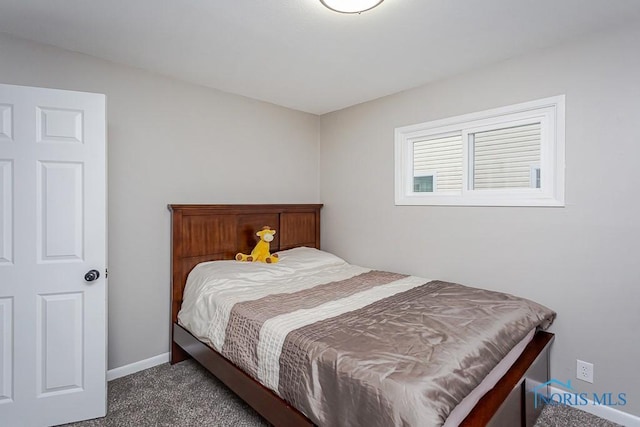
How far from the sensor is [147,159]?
2.66 meters

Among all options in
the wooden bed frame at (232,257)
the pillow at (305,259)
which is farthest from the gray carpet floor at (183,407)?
the pillow at (305,259)

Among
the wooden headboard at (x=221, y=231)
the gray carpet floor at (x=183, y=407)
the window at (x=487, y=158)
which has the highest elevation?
the window at (x=487, y=158)

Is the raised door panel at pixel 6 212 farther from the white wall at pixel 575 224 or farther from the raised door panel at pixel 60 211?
the white wall at pixel 575 224

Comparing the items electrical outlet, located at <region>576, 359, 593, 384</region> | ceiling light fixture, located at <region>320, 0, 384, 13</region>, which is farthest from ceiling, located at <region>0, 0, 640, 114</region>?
electrical outlet, located at <region>576, 359, 593, 384</region>

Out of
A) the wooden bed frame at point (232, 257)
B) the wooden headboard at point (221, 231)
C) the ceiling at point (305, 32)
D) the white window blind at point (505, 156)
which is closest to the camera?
the wooden bed frame at point (232, 257)

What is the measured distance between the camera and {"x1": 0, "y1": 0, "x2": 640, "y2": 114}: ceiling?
180 cm

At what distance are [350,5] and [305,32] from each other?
428 millimetres

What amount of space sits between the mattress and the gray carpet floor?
38cm

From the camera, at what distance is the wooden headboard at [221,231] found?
2.76 metres

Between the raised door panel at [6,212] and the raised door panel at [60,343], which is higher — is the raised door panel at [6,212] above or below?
above

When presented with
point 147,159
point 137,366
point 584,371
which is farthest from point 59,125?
point 584,371

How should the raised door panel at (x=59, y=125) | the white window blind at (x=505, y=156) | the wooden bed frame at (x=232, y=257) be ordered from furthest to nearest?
1. the white window blind at (x=505, y=156)
2. the raised door panel at (x=59, y=125)
3. the wooden bed frame at (x=232, y=257)

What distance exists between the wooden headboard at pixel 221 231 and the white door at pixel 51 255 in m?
0.71

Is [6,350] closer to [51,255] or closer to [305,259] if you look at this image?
[51,255]
